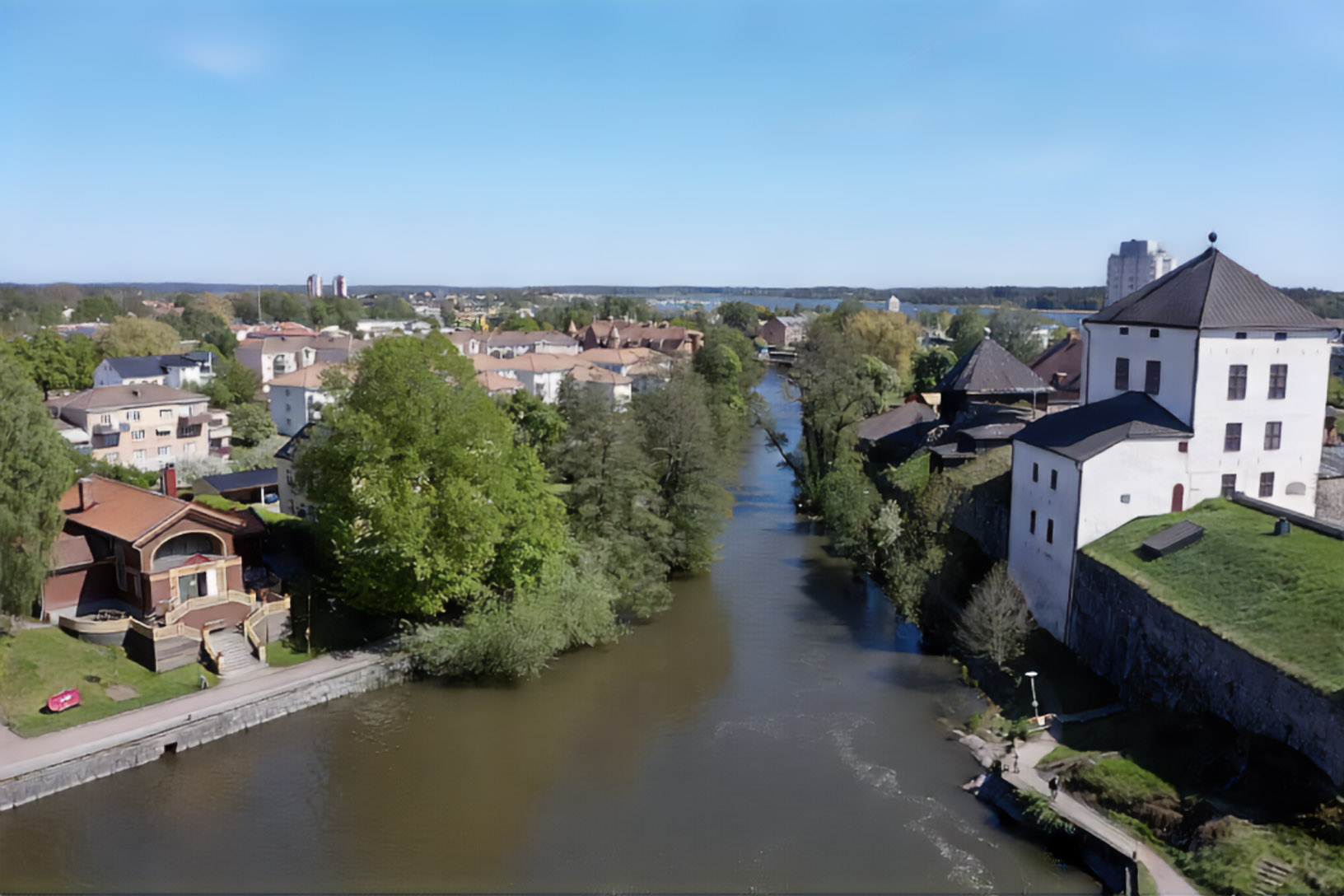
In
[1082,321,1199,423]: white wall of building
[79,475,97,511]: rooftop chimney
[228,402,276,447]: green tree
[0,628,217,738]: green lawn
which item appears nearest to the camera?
[0,628,217,738]: green lawn

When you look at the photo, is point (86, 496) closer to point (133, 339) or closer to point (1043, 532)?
point (1043, 532)

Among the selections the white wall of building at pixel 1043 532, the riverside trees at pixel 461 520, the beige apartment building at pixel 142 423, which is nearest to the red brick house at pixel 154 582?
the riverside trees at pixel 461 520

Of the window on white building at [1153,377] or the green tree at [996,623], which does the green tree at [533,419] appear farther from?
the window on white building at [1153,377]

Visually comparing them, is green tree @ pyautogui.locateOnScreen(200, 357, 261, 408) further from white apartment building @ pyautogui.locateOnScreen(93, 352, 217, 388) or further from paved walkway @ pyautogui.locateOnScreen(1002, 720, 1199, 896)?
paved walkway @ pyautogui.locateOnScreen(1002, 720, 1199, 896)

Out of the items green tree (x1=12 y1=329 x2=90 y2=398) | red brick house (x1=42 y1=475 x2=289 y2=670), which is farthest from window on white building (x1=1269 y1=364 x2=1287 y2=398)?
green tree (x1=12 y1=329 x2=90 y2=398)

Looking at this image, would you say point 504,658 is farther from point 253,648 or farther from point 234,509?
point 234,509

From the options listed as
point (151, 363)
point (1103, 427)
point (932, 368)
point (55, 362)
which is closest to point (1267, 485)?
point (1103, 427)

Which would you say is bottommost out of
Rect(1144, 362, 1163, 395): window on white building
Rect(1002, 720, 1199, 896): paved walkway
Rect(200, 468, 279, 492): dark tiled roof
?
Rect(1002, 720, 1199, 896): paved walkway
